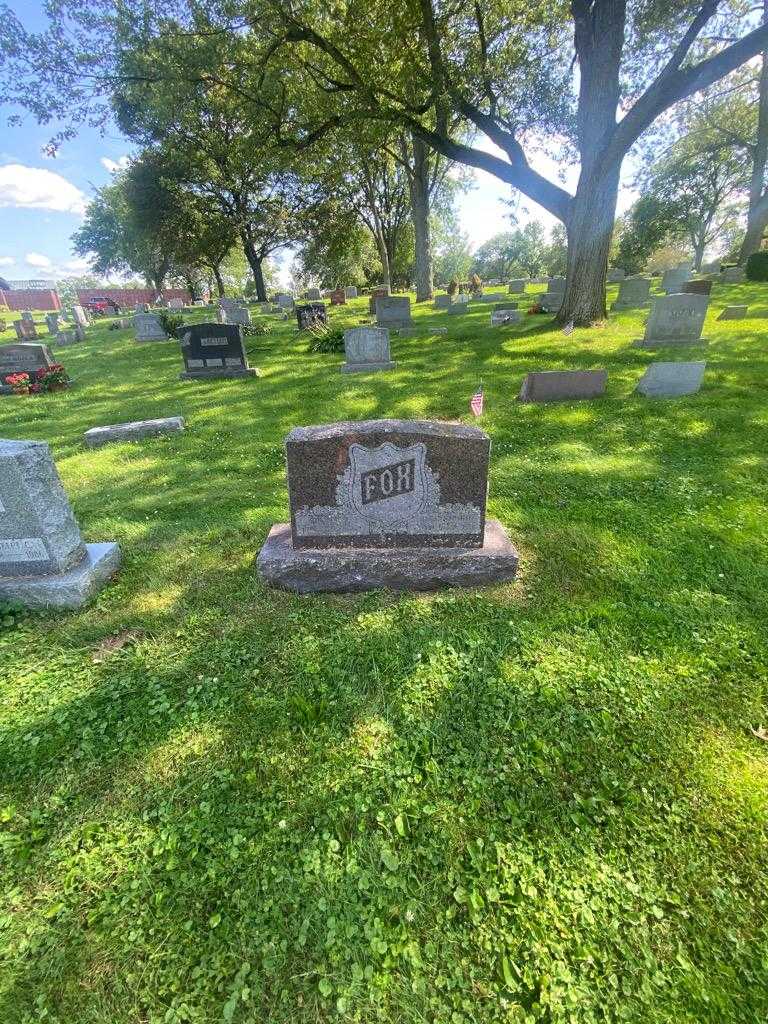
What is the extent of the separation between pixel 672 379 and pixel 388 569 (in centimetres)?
683

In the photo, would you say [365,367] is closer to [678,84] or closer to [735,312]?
[678,84]

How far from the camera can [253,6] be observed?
411 inches

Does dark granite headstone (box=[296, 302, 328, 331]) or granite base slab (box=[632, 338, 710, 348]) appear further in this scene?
dark granite headstone (box=[296, 302, 328, 331])

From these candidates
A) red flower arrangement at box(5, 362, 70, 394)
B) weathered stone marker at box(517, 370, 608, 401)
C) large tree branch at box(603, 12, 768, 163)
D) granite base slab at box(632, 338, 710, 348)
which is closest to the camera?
weathered stone marker at box(517, 370, 608, 401)

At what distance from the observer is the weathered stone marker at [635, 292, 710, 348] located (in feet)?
34.7

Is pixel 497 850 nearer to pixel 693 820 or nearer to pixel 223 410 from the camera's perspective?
pixel 693 820

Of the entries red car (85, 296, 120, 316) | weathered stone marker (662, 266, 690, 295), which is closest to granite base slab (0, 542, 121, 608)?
weathered stone marker (662, 266, 690, 295)

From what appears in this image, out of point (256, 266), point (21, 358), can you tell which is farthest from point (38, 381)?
point (256, 266)

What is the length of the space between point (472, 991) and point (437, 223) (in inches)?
2416

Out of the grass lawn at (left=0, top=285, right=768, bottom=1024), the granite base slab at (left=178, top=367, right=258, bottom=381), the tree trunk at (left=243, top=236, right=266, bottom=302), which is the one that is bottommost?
the grass lawn at (left=0, top=285, right=768, bottom=1024)

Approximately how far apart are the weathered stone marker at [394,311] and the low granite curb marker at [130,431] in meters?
11.5

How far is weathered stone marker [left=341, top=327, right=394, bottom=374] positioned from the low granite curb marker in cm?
492

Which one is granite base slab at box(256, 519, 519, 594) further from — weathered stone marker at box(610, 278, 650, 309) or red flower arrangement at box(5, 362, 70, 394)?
weathered stone marker at box(610, 278, 650, 309)

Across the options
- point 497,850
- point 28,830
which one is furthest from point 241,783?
point 497,850
